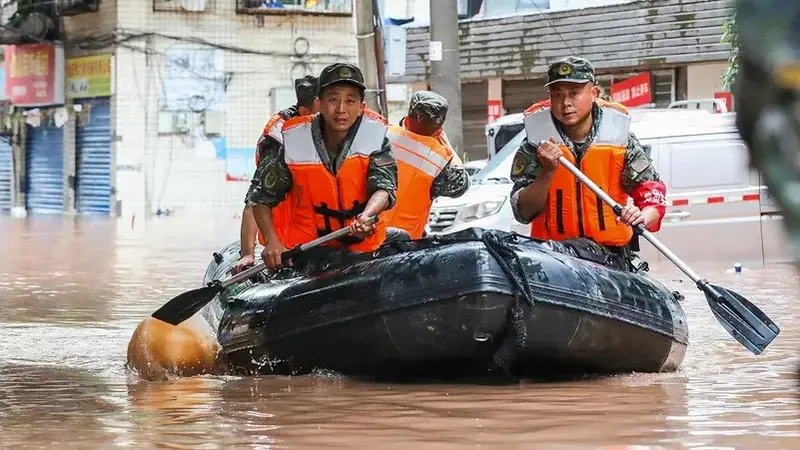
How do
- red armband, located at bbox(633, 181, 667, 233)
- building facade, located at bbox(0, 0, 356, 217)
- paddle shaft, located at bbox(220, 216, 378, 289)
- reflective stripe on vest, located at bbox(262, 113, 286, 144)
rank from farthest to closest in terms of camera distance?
building facade, located at bbox(0, 0, 356, 217)
reflective stripe on vest, located at bbox(262, 113, 286, 144)
red armband, located at bbox(633, 181, 667, 233)
paddle shaft, located at bbox(220, 216, 378, 289)

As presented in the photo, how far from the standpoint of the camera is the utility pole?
46.7 feet

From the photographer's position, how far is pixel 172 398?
6.55 metres

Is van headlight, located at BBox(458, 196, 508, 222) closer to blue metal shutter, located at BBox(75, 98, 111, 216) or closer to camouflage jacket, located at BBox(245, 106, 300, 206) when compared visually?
camouflage jacket, located at BBox(245, 106, 300, 206)

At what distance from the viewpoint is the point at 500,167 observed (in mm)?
14938

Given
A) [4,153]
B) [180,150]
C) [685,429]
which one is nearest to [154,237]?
[180,150]

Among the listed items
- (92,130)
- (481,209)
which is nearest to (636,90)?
(92,130)

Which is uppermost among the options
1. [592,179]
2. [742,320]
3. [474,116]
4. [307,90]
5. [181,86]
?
[181,86]

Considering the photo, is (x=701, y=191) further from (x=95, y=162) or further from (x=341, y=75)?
(x=95, y=162)

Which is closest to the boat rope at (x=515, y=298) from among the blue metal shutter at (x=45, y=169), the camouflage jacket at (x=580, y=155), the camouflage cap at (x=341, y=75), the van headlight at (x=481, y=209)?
the camouflage jacket at (x=580, y=155)

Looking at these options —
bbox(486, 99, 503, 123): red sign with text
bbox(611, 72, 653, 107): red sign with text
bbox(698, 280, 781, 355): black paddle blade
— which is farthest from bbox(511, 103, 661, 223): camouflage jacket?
bbox(486, 99, 503, 123): red sign with text

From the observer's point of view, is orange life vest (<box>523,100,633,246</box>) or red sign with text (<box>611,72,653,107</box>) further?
red sign with text (<box>611,72,653,107</box>)

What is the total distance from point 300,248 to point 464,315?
1044 mm

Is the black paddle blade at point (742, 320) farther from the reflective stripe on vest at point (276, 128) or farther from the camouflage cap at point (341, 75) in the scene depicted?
the reflective stripe on vest at point (276, 128)

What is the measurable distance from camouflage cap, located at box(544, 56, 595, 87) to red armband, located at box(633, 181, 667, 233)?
604 mm
